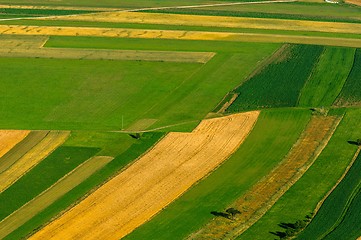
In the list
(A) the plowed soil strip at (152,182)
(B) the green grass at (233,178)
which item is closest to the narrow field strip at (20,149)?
(A) the plowed soil strip at (152,182)

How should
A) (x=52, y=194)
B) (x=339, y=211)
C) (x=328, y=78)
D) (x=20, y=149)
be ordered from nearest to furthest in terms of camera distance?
(x=339, y=211)
(x=52, y=194)
(x=20, y=149)
(x=328, y=78)

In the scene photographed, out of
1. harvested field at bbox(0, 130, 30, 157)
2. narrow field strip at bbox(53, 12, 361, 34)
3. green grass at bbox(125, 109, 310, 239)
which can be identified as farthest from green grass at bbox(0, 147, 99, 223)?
narrow field strip at bbox(53, 12, 361, 34)

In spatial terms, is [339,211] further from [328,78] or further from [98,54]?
Result: [98,54]

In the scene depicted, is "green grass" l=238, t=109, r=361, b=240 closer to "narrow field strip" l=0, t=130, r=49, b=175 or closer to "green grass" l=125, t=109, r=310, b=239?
"green grass" l=125, t=109, r=310, b=239

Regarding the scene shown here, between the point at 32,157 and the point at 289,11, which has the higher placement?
the point at 32,157

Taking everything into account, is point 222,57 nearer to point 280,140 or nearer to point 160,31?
point 160,31

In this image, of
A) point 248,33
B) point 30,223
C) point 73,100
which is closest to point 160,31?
point 248,33

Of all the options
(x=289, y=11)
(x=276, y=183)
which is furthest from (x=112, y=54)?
(x=276, y=183)

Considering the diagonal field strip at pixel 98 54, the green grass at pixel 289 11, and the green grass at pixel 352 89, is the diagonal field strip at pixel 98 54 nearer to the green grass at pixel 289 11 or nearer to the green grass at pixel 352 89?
the green grass at pixel 352 89
